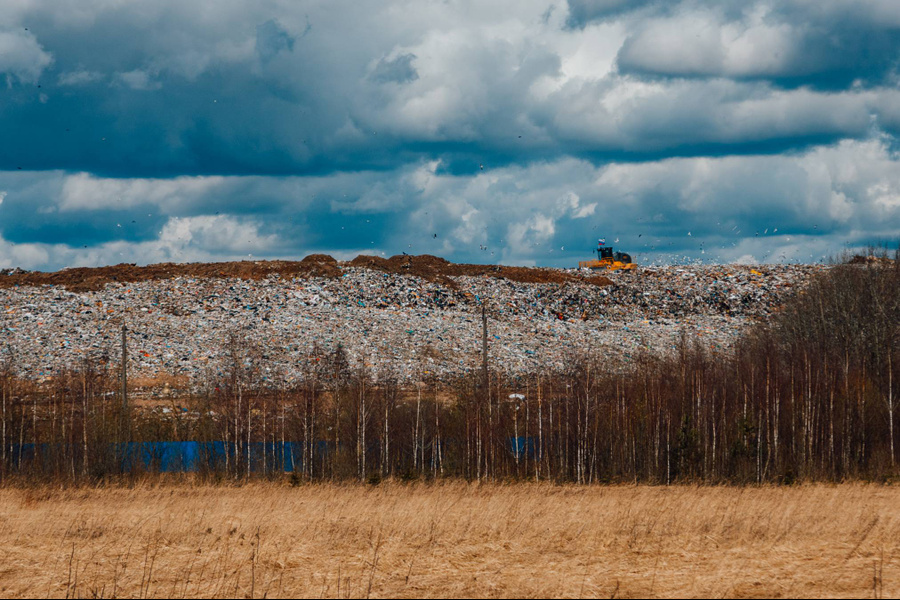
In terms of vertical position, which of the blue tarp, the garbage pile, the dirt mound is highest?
the dirt mound

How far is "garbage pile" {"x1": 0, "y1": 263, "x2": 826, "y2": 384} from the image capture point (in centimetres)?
4709

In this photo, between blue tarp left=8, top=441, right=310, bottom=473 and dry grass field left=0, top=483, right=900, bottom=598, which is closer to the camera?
dry grass field left=0, top=483, right=900, bottom=598

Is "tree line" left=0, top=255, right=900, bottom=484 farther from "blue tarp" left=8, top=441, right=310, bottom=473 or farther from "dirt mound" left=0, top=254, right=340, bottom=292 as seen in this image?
"dirt mound" left=0, top=254, right=340, bottom=292

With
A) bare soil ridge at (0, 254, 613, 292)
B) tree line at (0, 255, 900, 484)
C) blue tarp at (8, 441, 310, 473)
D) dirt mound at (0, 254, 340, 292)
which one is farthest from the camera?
bare soil ridge at (0, 254, 613, 292)

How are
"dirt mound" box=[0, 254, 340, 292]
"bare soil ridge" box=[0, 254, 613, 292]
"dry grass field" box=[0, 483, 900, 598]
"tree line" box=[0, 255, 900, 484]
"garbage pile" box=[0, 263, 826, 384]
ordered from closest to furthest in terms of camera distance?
1. "dry grass field" box=[0, 483, 900, 598]
2. "tree line" box=[0, 255, 900, 484]
3. "garbage pile" box=[0, 263, 826, 384]
4. "dirt mound" box=[0, 254, 340, 292]
5. "bare soil ridge" box=[0, 254, 613, 292]

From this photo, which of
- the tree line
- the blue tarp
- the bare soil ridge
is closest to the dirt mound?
the bare soil ridge

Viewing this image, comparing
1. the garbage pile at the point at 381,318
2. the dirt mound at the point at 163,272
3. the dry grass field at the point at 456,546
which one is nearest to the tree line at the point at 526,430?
the garbage pile at the point at 381,318

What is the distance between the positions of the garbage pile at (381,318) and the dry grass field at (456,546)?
63.0 ft

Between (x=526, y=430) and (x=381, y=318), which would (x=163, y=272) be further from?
(x=526, y=430)

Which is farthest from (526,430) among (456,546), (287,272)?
(287,272)

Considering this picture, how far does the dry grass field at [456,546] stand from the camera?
1437cm

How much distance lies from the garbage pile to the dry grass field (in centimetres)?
1919

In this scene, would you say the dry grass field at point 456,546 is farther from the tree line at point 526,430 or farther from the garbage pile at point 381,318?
the garbage pile at point 381,318

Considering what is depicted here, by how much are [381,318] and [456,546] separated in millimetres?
39221
